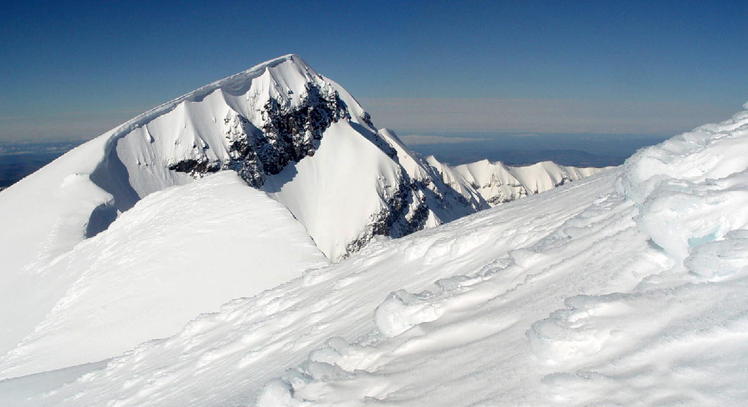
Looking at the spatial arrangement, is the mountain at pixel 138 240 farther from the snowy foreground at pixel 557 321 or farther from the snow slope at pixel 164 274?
the snowy foreground at pixel 557 321

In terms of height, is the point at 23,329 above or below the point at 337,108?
below

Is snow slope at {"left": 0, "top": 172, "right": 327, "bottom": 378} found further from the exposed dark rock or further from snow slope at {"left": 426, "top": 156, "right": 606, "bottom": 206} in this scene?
snow slope at {"left": 426, "top": 156, "right": 606, "bottom": 206}

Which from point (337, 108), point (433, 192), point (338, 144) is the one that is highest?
point (337, 108)

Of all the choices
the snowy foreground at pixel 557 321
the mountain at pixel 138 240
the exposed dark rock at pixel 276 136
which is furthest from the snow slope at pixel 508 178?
the snowy foreground at pixel 557 321

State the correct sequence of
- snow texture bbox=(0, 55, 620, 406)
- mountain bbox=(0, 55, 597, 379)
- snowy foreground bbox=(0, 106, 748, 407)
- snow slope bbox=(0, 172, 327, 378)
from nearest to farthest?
snowy foreground bbox=(0, 106, 748, 407)
snow texture bbox=(0, 55, 620, 406)
snow slope bbox=(0, 172, 327, 378)
mountain bbox=(0, 55, 597, 379)

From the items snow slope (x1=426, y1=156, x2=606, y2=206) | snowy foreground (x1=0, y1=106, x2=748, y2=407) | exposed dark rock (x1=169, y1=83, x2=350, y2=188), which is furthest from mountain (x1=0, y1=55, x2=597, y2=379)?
snow slope (x1=426, y1=156, x2=606, y2=206)

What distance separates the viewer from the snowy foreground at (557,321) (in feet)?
8.09

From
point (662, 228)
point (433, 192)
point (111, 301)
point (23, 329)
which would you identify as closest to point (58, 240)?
point (23, 329)

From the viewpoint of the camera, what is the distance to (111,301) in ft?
37.7

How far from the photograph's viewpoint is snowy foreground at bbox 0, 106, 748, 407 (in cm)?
247

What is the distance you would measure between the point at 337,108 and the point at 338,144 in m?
9.44

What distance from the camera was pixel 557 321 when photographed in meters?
2.93

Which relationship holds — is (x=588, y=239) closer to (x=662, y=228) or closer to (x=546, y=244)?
(x=546, y=244)

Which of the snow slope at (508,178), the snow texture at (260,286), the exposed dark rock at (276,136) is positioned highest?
the exposed dark rock at (276,136)
